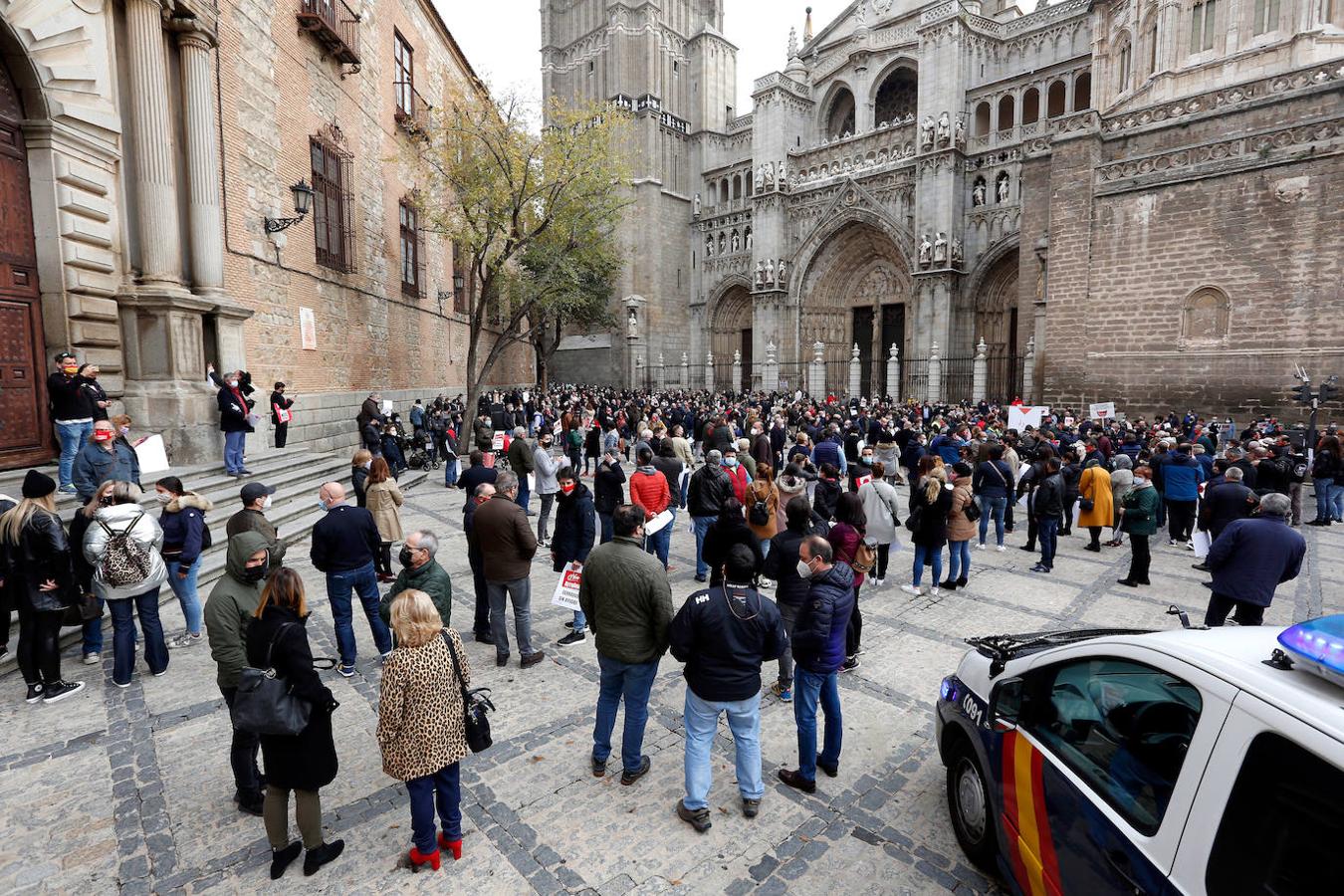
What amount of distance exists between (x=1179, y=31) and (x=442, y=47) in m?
25.0

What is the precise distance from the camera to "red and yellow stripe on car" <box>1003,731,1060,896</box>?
265 centimetres

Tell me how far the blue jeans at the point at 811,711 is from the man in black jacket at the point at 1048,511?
5.75 meters

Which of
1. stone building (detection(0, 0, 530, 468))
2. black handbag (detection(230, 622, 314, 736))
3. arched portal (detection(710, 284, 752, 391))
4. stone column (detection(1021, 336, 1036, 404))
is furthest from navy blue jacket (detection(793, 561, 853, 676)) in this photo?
arched portal (detection(710, 284, 752, 391))

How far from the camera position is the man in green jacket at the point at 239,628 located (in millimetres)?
3775

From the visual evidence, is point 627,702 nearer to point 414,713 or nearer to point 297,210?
point 414,713

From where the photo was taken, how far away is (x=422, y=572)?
178 inches

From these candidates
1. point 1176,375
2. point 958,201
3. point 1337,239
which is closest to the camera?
point 1337,239

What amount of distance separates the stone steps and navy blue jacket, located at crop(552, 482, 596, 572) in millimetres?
2690

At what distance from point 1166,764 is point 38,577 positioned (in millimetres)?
6971

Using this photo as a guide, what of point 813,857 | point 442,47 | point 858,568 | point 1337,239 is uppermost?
point 442,47

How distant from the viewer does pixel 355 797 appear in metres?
4.00

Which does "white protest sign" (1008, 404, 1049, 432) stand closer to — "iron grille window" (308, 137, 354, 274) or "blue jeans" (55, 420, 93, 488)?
"iron grille window" (308, 137, 354, 274)

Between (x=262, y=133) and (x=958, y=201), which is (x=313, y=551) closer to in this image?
(x=262, y=133)

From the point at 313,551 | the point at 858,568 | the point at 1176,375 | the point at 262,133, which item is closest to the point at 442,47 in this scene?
the point at 262,133
